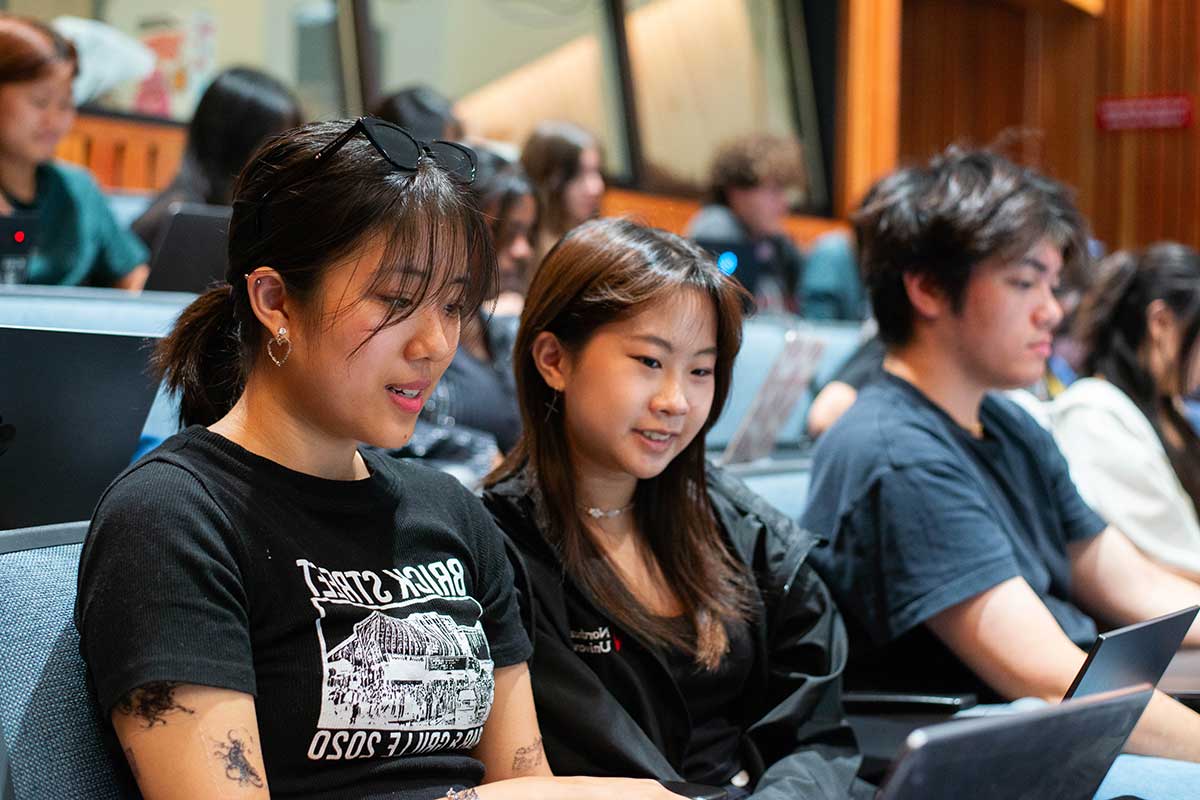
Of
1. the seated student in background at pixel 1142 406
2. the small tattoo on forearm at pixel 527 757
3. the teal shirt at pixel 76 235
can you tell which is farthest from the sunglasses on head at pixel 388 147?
the teal shirt at pixel 76 235

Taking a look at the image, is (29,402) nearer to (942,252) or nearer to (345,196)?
(345,196)

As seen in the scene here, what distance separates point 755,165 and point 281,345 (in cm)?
340

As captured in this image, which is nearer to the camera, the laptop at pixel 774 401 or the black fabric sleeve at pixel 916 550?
the black fabric sleeve at pixel 916 550

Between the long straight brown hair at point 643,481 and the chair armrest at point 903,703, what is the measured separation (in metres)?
0.28

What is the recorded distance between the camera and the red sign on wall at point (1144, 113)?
7781 mm

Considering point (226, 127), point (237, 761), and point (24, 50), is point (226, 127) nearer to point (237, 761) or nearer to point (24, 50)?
point (24, 50)

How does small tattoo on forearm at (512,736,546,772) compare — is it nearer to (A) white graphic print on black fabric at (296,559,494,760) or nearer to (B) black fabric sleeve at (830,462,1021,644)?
(A) white graphic print on black fabric at (296,559,494,760)

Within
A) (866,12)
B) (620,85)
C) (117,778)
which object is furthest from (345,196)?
(866,12)

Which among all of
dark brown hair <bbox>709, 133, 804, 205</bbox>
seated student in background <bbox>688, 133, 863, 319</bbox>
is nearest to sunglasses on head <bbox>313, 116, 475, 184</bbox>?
seated student in background <bbox>688, 133, 863, 319</bbox>

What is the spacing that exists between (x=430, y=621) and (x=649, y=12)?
5.38 m

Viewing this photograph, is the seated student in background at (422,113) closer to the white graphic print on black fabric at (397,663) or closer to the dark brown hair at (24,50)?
the dark brown hair at (24,50)

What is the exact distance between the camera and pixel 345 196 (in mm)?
1129

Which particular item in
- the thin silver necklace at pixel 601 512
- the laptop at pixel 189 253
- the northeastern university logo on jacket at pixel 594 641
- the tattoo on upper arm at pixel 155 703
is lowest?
the northeastern university logo on jacket at pixel 594 641

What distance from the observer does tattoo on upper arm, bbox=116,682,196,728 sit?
0.99 metres
